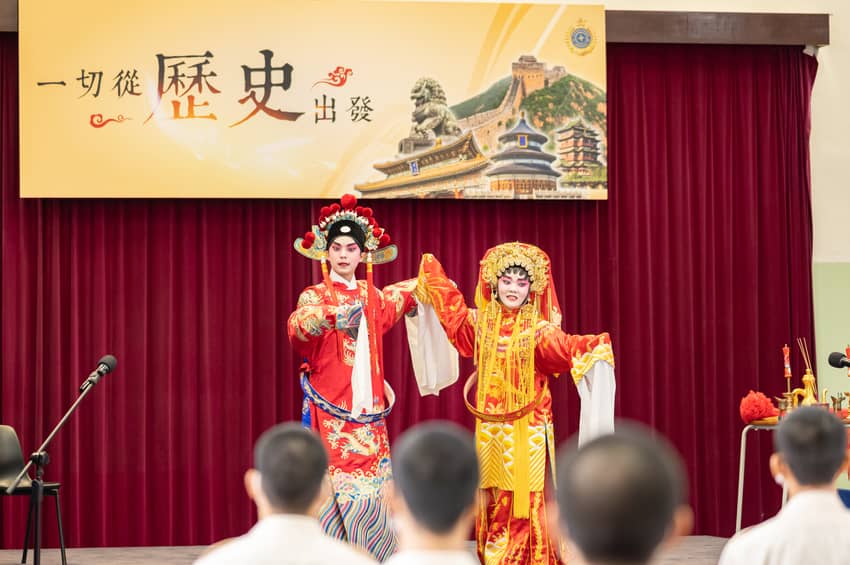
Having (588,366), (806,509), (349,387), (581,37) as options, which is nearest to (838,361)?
(588,366)

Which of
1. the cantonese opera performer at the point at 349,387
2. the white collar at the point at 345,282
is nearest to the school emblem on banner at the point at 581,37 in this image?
the cantonese opera performer at the point at 349,387

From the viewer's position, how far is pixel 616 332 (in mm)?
6211

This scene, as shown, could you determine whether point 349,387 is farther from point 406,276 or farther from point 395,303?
point 406,276

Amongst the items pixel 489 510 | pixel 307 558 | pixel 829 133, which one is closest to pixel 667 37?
pixel 829 133

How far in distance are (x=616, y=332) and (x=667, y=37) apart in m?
1.78

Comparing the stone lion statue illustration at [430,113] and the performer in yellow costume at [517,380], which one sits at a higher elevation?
the stone lion statue illustration at [430,113]

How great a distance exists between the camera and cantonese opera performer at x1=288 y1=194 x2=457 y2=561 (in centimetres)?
431

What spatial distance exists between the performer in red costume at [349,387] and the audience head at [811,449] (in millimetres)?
2579

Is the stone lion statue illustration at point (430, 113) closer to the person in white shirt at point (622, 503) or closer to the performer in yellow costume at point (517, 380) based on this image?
the performer in yellow costume at point (517, 380)

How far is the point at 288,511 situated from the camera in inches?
68.6

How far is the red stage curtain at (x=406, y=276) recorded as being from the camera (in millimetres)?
5895

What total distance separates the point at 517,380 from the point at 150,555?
2.45 metres

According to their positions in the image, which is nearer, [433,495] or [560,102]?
[433,495]

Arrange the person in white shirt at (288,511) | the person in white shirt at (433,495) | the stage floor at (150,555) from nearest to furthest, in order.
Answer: the person in white shirt at (433,495) → the person in white shirt at (288,511) → the stage floor at (150,555)
